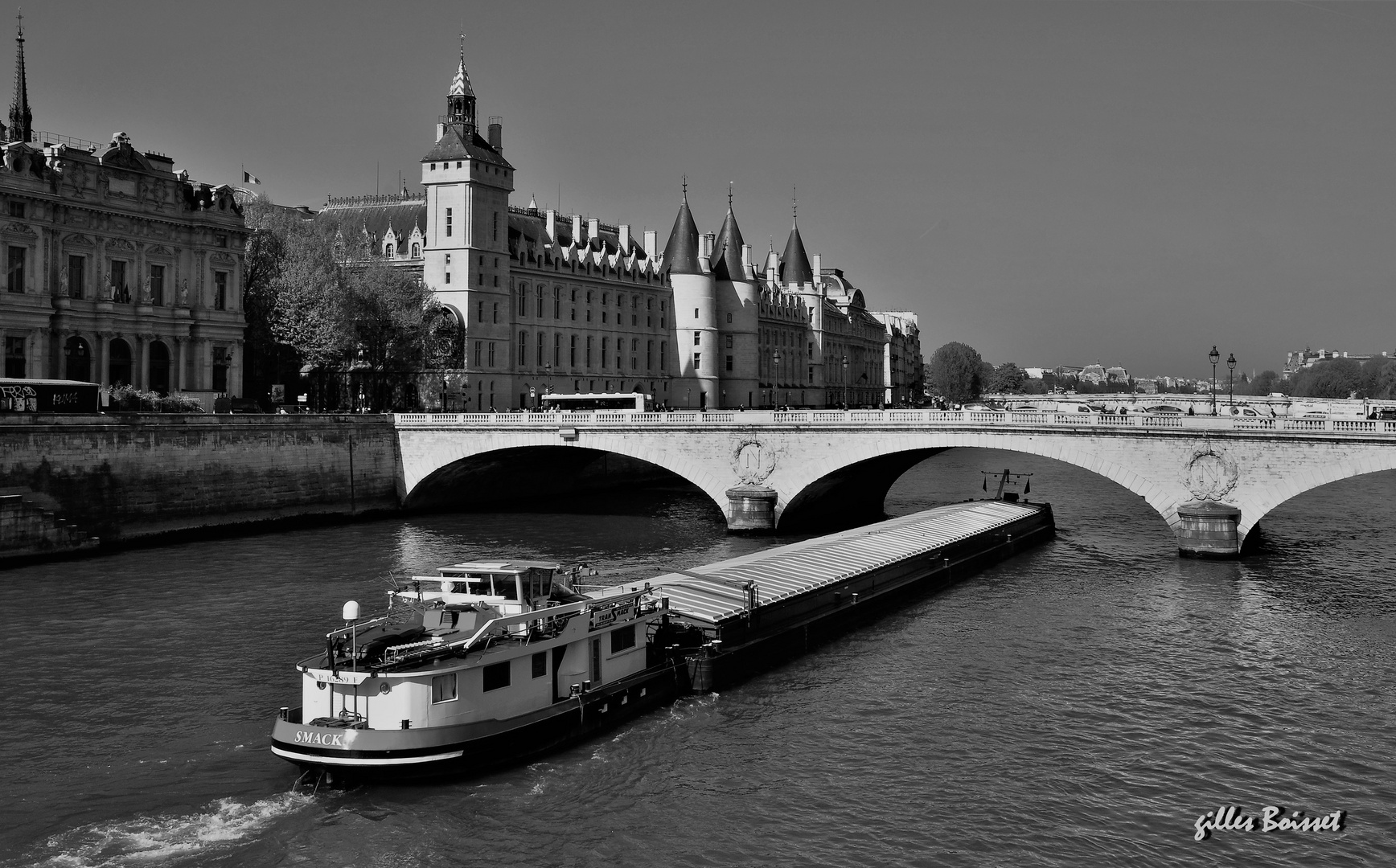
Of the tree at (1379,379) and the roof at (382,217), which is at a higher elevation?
the roof at (382,217)

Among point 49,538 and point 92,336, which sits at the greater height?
point 92,336

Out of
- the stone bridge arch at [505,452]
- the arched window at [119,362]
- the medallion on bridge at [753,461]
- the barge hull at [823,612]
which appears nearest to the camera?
the barge hull at [823,612]

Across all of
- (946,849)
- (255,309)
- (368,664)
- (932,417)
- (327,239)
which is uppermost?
(327,239)

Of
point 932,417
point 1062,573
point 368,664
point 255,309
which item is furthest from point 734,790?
point 255,309

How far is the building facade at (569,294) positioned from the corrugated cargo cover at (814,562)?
4403 centimetres

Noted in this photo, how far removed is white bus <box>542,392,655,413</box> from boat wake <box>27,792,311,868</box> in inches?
1722

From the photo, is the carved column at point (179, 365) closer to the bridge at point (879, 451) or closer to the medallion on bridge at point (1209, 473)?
the bridge at point (879, 451)

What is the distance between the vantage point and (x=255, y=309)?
7775cm

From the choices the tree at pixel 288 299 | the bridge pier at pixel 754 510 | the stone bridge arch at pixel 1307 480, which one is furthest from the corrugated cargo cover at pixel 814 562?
the tree at pixel 288 299

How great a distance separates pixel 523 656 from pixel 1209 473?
3204cm

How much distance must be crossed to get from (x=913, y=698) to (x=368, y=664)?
41.4 ft

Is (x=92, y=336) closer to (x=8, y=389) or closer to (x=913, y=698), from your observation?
(x=8, y=389)

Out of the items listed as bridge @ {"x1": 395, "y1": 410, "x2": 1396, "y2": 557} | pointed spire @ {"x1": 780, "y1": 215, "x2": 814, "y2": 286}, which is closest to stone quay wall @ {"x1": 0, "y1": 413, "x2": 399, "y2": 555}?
bridge @ {"x1": 395, "y1": 410, "x2": 1396, "y2": 557}

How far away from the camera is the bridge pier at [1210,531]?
48.3 meters
